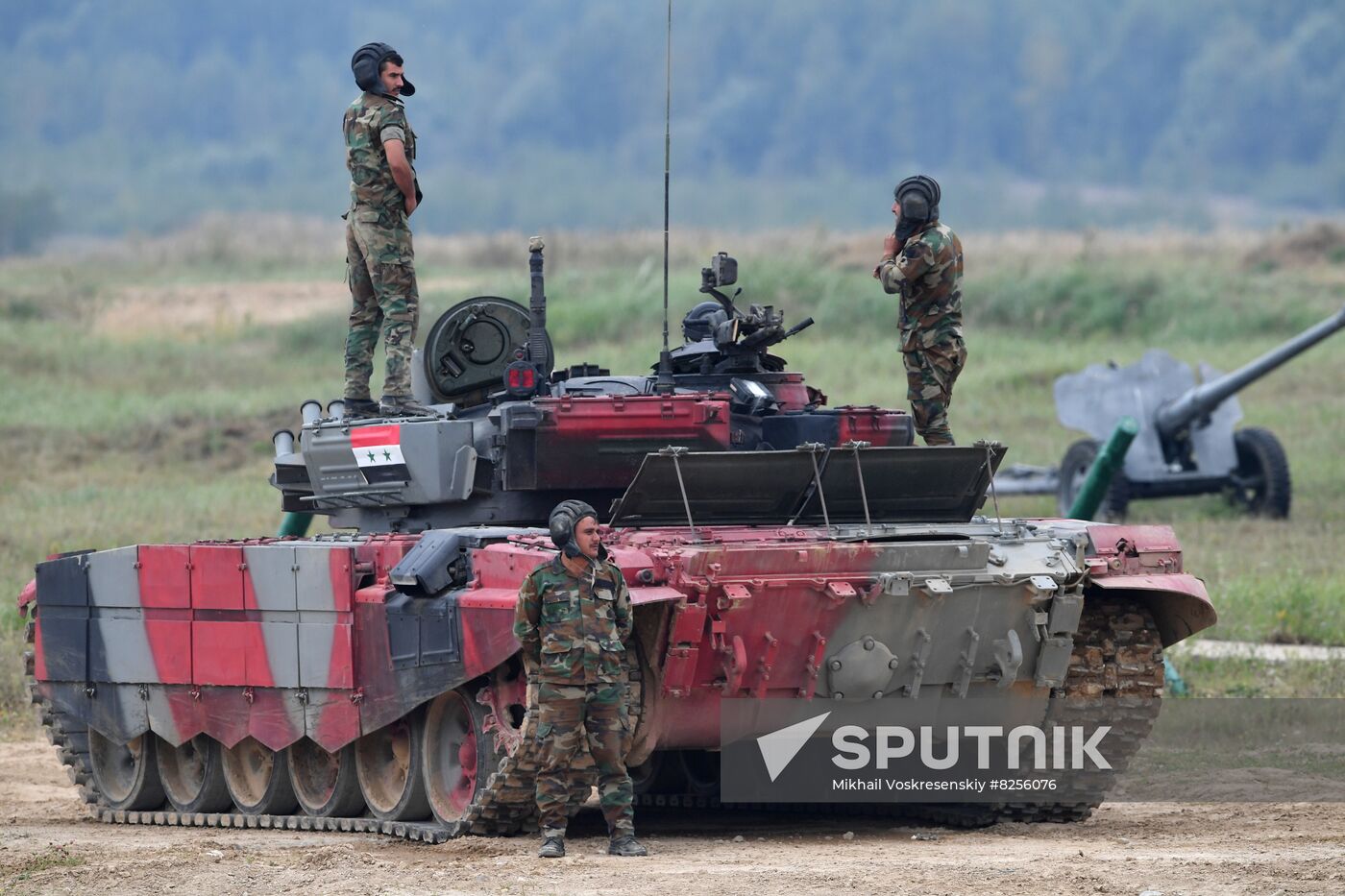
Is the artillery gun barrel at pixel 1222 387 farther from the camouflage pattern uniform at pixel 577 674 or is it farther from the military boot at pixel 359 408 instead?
the camouflage pattern uniform at pixel 577 674

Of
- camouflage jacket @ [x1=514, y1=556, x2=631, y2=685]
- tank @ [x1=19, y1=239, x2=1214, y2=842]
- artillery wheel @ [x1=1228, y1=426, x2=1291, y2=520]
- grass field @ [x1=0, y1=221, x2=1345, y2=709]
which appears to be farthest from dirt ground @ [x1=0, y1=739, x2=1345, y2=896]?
artillery wheel @ [x1=1228, y1=426, x2=1291, y2=520]

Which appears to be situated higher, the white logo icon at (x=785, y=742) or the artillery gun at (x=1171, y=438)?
the artillery gun at (x=1171, y=438)

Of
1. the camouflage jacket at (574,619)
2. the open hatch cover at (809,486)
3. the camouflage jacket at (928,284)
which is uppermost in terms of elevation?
the camouflage jacket at (928,284)

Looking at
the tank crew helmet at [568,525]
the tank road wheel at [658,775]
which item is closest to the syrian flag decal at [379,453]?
the tank road wheel at [658,775]

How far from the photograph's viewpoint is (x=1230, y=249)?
50.5 metres

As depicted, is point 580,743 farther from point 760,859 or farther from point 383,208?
point 383,208

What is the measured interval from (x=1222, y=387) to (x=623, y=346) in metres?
11.9

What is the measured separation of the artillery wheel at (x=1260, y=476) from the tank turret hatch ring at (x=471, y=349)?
1586cm

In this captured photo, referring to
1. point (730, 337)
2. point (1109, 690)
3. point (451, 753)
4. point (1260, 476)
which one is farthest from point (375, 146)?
point (1260, 476)

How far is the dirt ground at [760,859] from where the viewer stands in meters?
10.8

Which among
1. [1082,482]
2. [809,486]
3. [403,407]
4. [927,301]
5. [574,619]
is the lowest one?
[574,619]

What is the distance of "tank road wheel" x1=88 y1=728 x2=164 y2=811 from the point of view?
1595cm

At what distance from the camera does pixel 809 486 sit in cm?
1333

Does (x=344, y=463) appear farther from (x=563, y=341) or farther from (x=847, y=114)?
(x=847, y=114)
